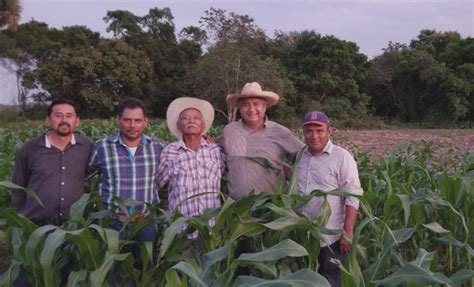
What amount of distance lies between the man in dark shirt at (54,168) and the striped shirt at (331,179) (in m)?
1.27

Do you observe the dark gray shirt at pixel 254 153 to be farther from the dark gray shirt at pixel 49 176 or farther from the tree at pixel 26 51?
the tree at pixel 26 51

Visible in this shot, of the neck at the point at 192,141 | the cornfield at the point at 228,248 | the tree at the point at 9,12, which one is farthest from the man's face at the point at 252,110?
the tree at the point at 9,12

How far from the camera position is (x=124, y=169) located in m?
2.59

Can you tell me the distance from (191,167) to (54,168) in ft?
2.45

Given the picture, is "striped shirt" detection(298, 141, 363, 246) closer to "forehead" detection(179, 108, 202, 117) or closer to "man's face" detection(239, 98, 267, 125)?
"man's face" detection(239, 98, 267, 125)

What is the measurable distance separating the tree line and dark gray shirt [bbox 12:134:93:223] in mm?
19427

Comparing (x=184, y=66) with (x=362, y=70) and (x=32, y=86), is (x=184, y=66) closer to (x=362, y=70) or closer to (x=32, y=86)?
(x=32, y=86)

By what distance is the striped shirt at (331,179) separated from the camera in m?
2.49

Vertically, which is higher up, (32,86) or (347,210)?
(32,86)

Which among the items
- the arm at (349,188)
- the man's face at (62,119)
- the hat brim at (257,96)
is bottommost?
the arm at (349,188)

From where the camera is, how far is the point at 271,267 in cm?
212

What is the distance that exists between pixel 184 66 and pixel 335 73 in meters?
9.36

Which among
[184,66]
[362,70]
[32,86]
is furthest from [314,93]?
[32,86]

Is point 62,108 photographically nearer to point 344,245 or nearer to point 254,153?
point 254,153
